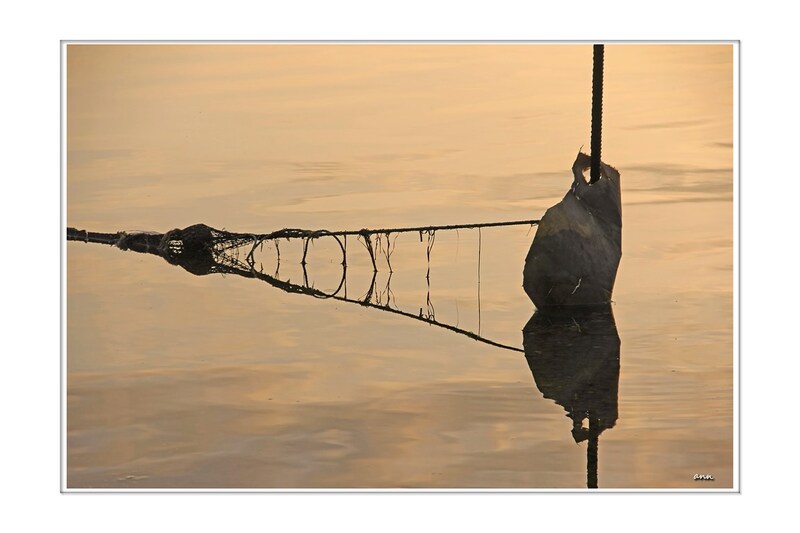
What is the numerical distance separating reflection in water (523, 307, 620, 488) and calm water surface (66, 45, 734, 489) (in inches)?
1.3

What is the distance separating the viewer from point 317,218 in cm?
1256

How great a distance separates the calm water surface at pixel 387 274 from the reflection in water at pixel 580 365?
0.03 metres

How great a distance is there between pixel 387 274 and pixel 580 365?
2696mm

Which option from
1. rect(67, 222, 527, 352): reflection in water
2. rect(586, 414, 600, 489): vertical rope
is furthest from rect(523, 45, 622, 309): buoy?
rect(586, 414, 600, 489): vertical rope

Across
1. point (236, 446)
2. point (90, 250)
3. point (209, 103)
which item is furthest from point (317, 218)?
point (236, 446)

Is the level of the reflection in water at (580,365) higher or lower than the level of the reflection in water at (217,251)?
lower

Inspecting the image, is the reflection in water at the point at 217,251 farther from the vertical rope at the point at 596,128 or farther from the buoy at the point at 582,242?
the vertical rope at the point at 596,128

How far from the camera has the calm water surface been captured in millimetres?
8180

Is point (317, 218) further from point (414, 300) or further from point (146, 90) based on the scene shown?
point (146, 90)

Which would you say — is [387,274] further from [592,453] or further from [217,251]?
[592,453]

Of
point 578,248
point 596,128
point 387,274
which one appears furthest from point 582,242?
point 387,274

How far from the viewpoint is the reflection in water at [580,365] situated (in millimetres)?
8539

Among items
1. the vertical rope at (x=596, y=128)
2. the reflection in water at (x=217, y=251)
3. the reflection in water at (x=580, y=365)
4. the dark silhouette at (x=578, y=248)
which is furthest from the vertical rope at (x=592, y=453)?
the reflection in water at (x=217, y=251)

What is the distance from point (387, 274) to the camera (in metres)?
12.0
